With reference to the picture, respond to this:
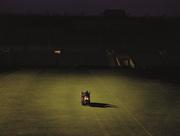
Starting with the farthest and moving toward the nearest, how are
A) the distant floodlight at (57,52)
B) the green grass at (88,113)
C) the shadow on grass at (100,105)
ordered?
the distant floodlight at (57,52) < the shadow on grass at (100,105) < the green grass at (88,113)

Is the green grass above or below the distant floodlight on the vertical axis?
below

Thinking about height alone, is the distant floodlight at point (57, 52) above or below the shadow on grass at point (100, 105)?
above

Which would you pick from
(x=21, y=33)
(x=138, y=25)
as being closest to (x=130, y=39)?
(x=138, y=25)

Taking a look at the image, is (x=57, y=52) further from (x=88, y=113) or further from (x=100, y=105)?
(x=88, y=113)

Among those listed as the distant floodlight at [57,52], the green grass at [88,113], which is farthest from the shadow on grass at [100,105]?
the distant floodlight at [57,52]

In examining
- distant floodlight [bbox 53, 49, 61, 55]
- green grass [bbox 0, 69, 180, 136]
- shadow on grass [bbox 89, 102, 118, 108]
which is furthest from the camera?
distant floodlight [bbox 53, 49, 61, 55]

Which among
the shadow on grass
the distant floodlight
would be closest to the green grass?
the shadow on grass

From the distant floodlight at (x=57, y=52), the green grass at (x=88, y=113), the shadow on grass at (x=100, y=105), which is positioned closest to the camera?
the green grass at (x=88, y=113)

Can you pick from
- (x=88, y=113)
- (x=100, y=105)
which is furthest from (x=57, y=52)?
(x=88, y=113)

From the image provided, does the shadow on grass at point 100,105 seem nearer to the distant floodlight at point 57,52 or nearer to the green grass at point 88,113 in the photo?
the green grass at point 88,113

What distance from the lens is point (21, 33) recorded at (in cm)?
10694

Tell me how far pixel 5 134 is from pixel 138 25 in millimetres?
95748

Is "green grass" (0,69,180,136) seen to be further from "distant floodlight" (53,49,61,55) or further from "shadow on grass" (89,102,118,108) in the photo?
"distant floodlight" (53,49,61,55)

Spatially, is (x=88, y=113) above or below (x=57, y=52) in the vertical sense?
below
